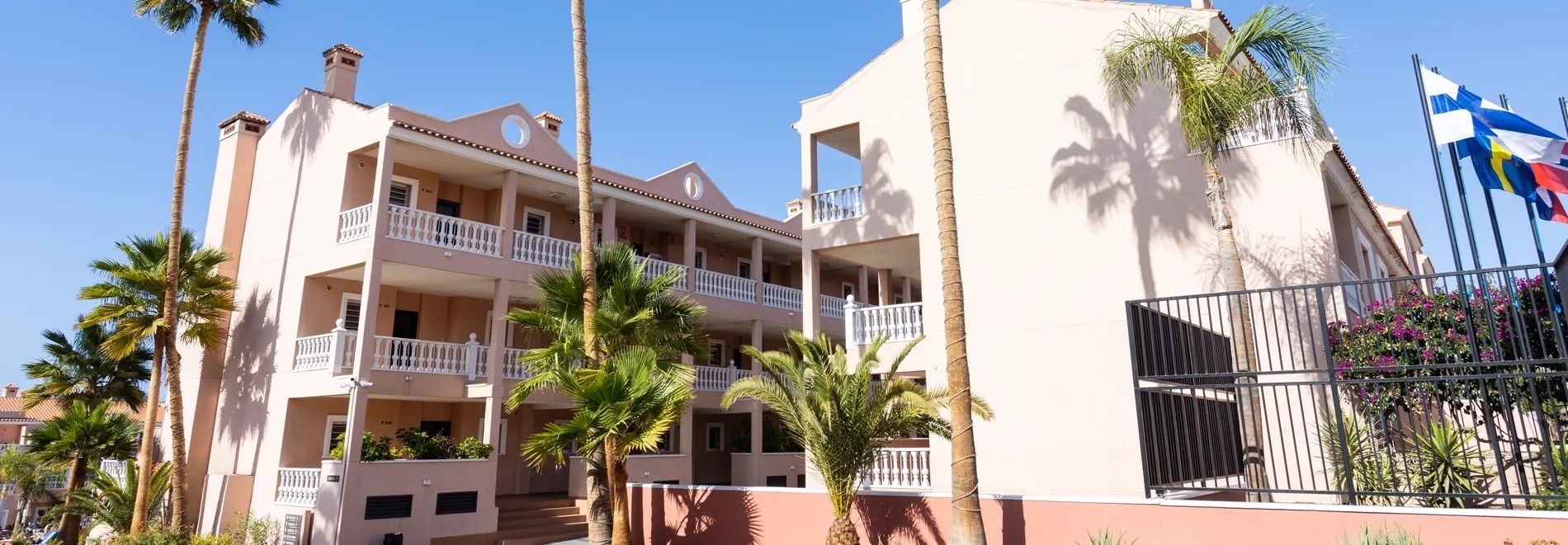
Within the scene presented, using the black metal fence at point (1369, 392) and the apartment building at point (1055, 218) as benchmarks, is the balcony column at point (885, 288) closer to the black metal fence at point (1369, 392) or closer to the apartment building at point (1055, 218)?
the apartment building at point (1055, 218)

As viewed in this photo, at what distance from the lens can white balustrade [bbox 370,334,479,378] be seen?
18719mm

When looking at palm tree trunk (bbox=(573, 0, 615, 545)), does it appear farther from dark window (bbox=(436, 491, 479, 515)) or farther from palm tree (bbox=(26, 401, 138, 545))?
palm tree (bbox=(26, 401, 138, 545))

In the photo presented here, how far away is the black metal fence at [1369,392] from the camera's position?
9.34 metres

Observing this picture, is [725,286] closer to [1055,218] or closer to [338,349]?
[338,349]

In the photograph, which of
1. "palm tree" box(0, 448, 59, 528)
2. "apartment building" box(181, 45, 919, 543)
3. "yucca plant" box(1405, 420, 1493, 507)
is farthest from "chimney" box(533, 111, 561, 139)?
"palm tree" box(0, 448, 59, 528)

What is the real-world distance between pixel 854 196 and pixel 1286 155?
783cm

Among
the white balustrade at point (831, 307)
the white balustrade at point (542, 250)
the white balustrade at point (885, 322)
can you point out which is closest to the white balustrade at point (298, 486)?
the white balustrade at point (542, 250)

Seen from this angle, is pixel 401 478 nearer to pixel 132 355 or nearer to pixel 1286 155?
pixel 132 355

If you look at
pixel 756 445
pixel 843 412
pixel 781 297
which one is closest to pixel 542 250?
pixel 756 445

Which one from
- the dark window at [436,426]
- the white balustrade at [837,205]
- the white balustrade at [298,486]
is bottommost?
the white balustrade at [298,486]

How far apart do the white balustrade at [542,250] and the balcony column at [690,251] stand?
3265 mm

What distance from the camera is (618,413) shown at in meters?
12.4

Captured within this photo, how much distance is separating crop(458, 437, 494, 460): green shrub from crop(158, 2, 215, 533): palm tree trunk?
514 centimetres

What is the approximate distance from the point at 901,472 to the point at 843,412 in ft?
14.3
